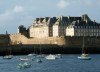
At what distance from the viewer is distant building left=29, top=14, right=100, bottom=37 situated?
12925 centimetres

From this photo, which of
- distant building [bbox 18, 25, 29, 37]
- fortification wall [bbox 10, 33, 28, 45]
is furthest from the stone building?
fortification wall [bbox 10, 33, 28, 45]

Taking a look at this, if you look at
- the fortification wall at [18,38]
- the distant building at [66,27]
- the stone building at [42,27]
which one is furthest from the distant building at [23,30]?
the fortification wall at [18,38]

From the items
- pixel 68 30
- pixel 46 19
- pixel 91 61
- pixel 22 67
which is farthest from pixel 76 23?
pixel 22 67

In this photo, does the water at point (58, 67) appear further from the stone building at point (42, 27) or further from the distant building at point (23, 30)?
the stone building at point (42, 27)

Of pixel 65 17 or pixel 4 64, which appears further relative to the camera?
pixel 65 17

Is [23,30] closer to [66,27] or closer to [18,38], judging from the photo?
[66,27]

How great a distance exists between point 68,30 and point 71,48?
19.1 meters

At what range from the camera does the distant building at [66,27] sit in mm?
129250

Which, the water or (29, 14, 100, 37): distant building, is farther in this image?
(29, 14, 100, 37): distant building

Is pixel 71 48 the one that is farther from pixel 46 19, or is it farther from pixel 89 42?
pixel 46 19

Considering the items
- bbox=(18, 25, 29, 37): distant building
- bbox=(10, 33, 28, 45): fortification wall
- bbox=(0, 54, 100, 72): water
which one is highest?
bbox=(18, 25, 29, 37): distant building

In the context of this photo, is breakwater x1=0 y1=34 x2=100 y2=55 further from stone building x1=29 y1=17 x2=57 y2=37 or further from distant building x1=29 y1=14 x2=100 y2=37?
stone building x1=29 y1=17 x2=57 y2=37

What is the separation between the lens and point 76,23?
5094 inches

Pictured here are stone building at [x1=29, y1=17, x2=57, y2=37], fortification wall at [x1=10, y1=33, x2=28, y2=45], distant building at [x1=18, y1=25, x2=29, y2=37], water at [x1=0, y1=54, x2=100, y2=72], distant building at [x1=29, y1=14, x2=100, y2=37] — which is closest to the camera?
water at [x1=0, y1=54, x2=100, y2=72]
